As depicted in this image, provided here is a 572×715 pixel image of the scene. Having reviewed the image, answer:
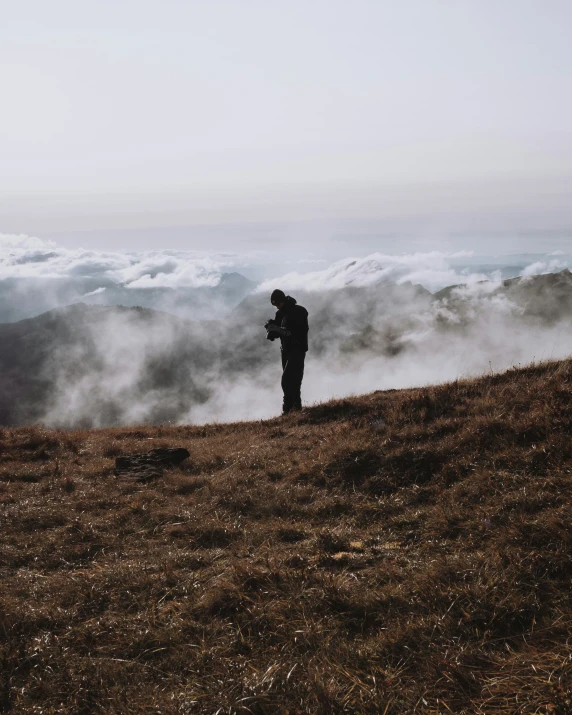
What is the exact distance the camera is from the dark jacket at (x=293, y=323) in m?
14.7

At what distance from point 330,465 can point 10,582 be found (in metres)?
4.88

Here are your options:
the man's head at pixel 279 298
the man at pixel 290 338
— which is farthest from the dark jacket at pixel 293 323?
the man's head at pixel 279 298

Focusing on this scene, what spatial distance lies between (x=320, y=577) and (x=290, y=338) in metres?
10.2

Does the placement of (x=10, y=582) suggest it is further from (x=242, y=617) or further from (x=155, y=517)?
(x=242, y=617)

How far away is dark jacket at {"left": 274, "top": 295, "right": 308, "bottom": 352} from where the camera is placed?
14672 millimetres

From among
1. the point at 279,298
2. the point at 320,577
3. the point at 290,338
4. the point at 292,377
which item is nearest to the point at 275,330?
the point at 290,338

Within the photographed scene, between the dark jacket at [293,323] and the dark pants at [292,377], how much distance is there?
207mm

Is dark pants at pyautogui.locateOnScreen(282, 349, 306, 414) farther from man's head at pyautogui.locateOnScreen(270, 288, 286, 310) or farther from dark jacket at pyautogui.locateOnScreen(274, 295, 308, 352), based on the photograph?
man's head at pyautogui.locateOnScreen(270, 288, 286, 310)

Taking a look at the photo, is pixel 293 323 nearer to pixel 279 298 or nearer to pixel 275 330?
pixel 275 330

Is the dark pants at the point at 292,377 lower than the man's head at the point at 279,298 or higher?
lower

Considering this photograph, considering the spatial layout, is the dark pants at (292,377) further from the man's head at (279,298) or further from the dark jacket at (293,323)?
the man's head at (279,298)

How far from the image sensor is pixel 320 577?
487 centimetres

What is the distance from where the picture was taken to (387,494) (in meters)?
7.39

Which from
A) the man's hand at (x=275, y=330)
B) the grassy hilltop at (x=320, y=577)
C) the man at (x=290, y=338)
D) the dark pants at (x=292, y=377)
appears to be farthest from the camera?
the dark pants at (x=292, y=377)
